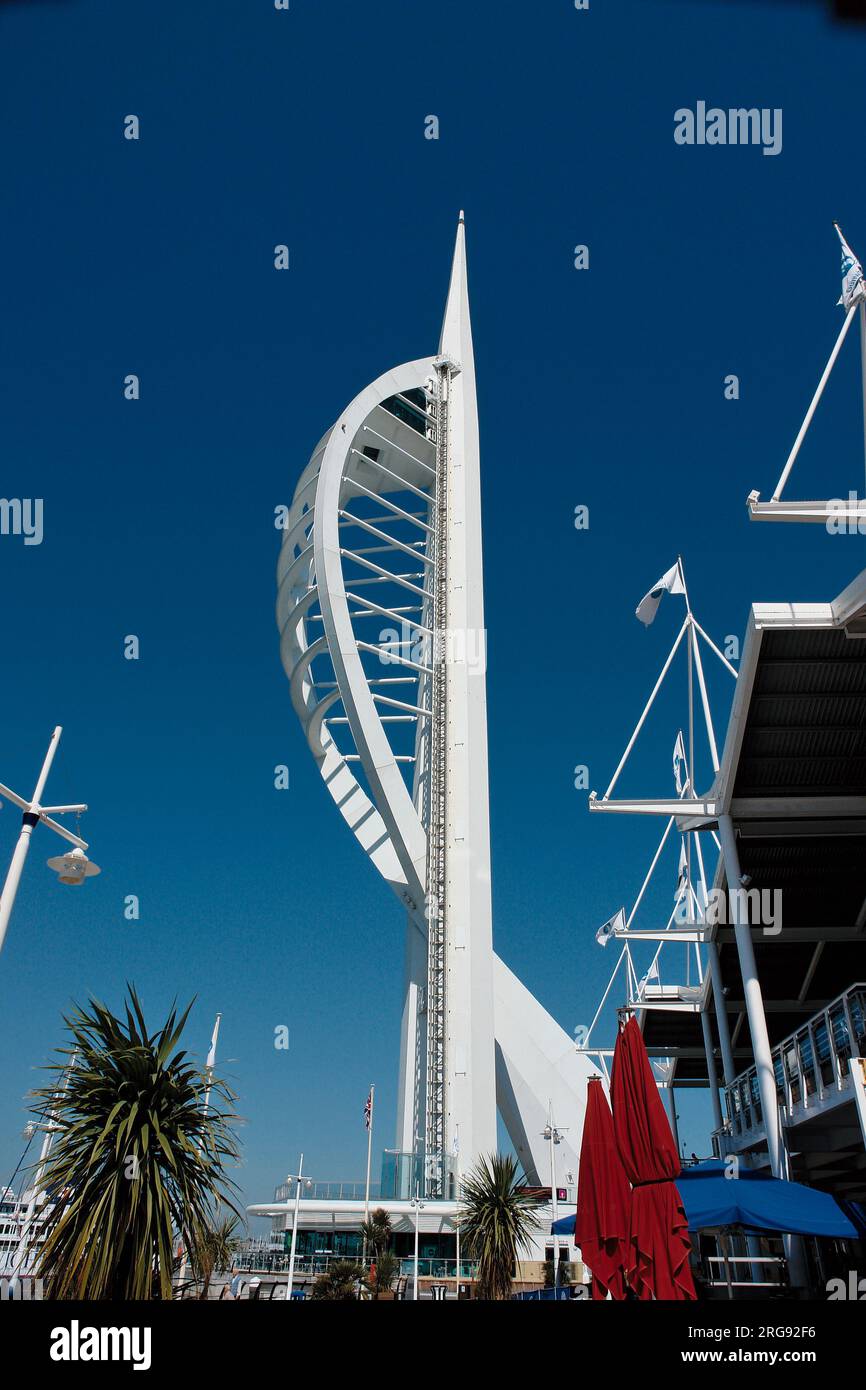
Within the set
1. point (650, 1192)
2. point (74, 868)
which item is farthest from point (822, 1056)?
point (74, 868)

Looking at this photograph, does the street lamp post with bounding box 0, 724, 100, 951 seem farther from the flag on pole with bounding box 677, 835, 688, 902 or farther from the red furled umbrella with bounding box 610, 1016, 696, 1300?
the flag on pole with bounding box 677, 835, 688, 902

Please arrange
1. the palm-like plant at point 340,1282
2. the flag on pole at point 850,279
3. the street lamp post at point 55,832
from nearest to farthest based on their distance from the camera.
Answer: the street lamp post at point 55,832, the flag on pole at point 850,279, the palm-like plant at point 340,1282

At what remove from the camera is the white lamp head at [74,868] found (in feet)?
45.6

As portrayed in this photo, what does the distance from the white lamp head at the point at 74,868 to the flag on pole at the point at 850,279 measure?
14.3m

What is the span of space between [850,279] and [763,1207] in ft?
45.0

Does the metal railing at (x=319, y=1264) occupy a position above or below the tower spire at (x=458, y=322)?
below

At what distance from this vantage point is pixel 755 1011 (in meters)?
18.3

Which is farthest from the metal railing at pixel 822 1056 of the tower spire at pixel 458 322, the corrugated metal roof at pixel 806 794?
the tower spire at pixel 458 322

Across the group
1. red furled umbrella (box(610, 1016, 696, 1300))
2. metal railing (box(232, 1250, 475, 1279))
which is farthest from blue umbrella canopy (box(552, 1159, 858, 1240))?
metal railing (box(232, 1250, 475, 1279))

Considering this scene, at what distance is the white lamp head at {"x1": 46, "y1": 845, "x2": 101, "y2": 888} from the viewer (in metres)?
13.9

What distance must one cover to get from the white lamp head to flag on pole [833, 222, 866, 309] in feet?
47.1

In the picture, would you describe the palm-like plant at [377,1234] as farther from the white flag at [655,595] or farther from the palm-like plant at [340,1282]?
the white flag at [655,595]
